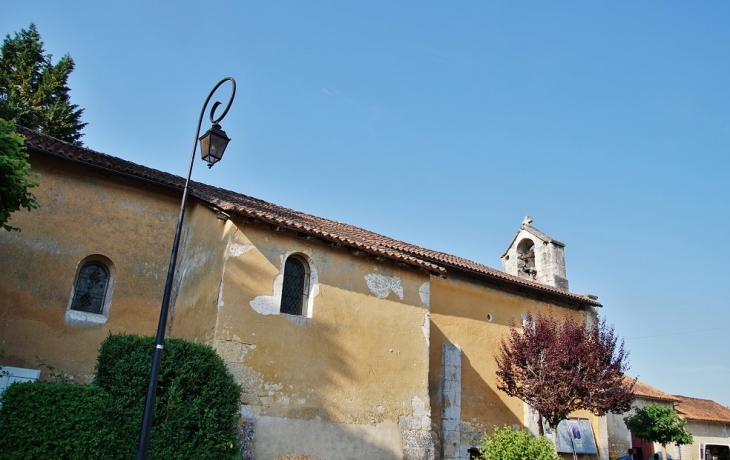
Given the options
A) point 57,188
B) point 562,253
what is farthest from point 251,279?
point 562,253

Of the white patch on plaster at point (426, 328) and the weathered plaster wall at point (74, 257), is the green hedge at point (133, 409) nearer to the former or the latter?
the weathered plaster wall at point (74, 257)

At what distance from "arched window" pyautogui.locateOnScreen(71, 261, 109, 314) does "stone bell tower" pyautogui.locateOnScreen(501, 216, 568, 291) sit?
593 inches

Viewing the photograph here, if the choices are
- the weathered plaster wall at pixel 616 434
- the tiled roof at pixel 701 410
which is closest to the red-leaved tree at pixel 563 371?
the weathered plaster wall at pixel 616 434

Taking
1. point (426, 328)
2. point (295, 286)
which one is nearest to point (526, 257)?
point (426, 328)

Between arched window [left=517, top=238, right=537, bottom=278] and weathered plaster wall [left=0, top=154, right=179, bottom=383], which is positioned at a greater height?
arched window [left=517, top=238, right=537, bottom=278]

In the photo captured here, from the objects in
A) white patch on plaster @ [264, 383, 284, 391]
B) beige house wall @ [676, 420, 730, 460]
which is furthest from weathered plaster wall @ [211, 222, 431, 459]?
beige house wall @ [676, 420, 730, 460]

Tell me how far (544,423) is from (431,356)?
485 centimetres

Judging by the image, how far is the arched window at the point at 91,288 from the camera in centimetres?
1156

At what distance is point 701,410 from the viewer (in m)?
31.8

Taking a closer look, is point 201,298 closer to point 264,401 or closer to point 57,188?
point 264,401

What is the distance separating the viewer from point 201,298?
1121cm

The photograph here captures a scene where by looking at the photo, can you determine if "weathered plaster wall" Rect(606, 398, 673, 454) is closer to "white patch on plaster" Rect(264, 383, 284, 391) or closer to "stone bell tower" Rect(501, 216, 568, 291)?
"stone bell tower" Rect(501, 216, 568, 291)

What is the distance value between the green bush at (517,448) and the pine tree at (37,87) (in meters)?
20.1

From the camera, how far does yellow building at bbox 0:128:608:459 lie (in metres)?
10.6
